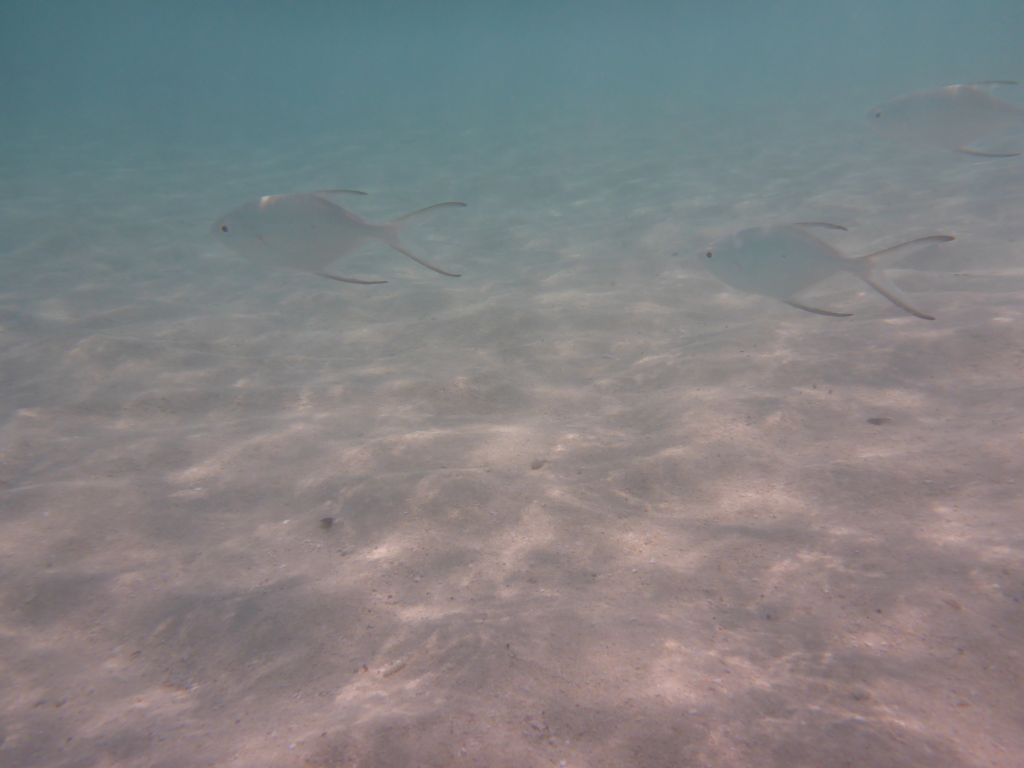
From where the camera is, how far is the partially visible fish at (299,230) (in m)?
3.99

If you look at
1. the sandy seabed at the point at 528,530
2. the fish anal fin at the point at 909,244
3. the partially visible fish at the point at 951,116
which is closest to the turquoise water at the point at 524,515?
the sandy seabed at the point at 528,530

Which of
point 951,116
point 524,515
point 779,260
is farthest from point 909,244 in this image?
point 951,116

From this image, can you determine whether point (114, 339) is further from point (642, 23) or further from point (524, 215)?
point (642, 23)

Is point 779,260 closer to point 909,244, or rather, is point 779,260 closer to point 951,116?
point 909,244

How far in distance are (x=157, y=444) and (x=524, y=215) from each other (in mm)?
9978

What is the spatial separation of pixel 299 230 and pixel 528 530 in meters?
2.63

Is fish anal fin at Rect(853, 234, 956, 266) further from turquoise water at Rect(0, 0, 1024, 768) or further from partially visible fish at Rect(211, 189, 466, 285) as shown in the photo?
partially visible fish at Rect(211, 189, 466, 285)

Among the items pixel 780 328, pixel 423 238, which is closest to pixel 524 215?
pixel 423 238

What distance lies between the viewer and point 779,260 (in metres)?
3.77

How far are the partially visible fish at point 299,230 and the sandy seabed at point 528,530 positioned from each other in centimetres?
130

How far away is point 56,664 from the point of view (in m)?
2.30

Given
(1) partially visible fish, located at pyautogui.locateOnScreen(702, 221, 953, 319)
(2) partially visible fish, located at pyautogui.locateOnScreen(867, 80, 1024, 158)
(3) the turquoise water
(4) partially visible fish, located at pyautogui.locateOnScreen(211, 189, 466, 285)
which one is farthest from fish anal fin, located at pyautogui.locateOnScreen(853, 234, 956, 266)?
(2) partially visible fish, located at pyautogui.locateOnScreen(867, 80, 1024, 158)

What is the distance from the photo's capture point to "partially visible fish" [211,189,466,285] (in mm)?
3986

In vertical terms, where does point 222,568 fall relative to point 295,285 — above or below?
above
